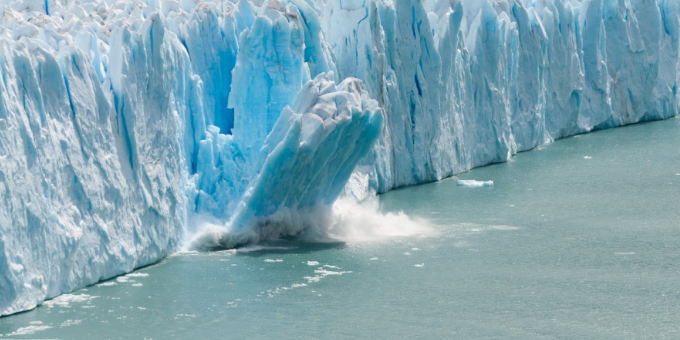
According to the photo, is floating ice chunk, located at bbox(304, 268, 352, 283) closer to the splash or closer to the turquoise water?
the turquoise water

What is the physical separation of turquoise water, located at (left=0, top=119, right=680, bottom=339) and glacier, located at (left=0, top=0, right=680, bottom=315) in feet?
1.65

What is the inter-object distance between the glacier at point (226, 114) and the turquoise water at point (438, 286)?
504 mm

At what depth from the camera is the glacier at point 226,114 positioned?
9008 mm

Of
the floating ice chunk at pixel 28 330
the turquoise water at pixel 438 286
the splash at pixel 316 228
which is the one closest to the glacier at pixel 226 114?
the splash at pixel 316 228

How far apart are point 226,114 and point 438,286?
371 centimetres

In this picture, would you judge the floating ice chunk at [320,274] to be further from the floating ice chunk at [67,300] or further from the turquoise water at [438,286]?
the floating ice chunk at [67,300]

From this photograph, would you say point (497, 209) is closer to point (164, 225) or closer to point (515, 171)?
point (515, 171)

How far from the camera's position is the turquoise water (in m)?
8.72

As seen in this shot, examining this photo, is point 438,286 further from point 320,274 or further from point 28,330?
point 28,330

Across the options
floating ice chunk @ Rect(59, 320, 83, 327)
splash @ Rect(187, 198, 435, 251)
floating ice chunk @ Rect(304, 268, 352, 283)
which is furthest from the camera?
splash @ Rect(187, 198, 435, 251)

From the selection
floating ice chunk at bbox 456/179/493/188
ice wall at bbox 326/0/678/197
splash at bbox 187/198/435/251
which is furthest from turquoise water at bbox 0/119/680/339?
ice wall at bbox 326/0/678/197

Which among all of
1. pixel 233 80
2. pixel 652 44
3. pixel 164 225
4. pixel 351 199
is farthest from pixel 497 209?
pixel 652 44

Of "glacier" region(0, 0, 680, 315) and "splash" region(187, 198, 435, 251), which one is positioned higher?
"glacier" region(0, 0, 680, 315)

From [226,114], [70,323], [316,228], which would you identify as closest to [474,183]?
[316,228]
